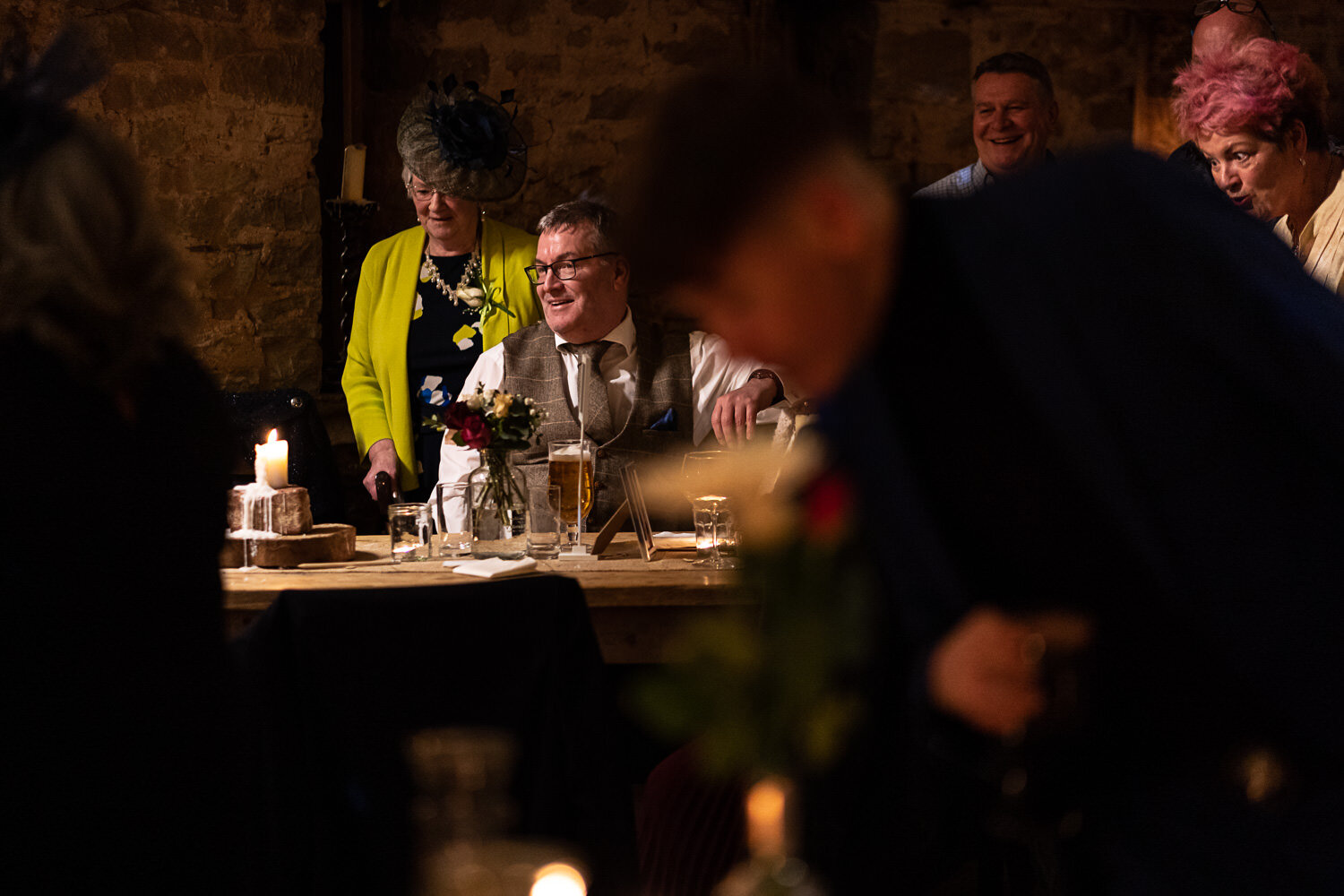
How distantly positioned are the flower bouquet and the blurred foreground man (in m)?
1.47

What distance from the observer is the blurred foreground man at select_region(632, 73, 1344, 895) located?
94 centimetres

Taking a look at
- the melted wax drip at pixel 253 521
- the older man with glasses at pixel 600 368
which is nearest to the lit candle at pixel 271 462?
the melted wax drip at pixel 253 521

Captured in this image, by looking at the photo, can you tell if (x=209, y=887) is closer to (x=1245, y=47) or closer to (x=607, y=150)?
(x=1245, y=47)

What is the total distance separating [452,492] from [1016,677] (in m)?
1.86

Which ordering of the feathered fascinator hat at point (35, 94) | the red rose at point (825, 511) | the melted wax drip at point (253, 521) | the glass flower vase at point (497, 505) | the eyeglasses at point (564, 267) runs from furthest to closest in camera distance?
the eyeglasses at point (564, 267)
the glass flower vase at point (497, 505)
the melted wax drip at point (253, 521)
the feathered fascinator hat at point (35, 94)
the red rose at point (825, 511)

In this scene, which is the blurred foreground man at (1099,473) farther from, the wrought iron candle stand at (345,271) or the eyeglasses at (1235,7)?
the wrought iron candle stand at (345,271)

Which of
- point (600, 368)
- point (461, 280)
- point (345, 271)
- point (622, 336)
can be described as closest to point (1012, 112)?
point (622, 336)

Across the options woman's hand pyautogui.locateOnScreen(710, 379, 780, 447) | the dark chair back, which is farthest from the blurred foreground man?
woman's hand pyautogui.locateOnScreen(710, 379, 780, 447)

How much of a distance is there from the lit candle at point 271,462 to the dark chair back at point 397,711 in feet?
3.80

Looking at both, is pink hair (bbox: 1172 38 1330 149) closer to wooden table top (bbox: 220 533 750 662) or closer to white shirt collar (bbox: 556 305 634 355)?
wooden table top (bbox: 220 533 750 662)

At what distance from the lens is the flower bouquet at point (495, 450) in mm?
2486

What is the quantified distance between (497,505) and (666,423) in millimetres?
949

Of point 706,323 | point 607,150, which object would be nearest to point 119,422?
point 706,323

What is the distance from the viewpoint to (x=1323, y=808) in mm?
1004
